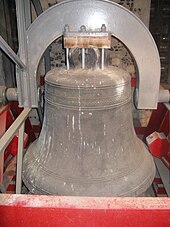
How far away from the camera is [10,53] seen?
3.67 ft

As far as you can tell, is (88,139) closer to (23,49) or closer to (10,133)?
(10,133)

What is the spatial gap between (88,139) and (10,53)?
57 centimetres

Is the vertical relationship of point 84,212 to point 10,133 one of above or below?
below

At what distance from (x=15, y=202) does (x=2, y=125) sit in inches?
Answer: 35.9

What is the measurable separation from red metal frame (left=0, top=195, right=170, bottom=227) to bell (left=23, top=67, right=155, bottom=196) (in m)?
0.20

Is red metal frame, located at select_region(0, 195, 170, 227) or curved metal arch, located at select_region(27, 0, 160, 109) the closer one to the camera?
red metal frame, located at select_region(0, 195, 170, 227)

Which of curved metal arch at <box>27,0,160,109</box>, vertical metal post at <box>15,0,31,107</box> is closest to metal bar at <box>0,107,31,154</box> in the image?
vertical metal post at <box>15,0,31,107</box>

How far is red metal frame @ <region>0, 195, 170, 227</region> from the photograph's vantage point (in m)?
0.83

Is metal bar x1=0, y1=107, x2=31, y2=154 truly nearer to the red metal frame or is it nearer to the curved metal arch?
the red metal frame

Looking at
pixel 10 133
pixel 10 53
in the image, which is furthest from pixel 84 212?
pixel 10 53

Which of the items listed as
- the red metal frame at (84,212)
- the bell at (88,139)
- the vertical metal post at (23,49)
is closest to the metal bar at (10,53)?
the vertical metal post at (23,49)

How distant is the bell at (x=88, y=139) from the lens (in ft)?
3.46

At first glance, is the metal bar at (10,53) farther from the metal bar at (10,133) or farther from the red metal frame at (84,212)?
the red metal frame at (84,212)

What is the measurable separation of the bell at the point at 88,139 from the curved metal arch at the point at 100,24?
6.7 inches
